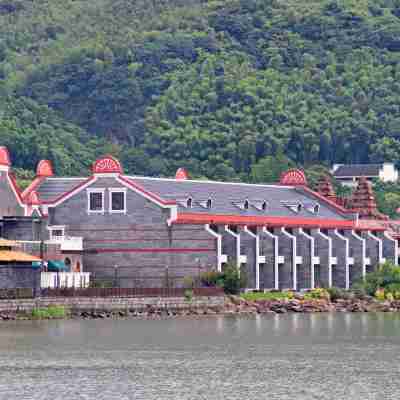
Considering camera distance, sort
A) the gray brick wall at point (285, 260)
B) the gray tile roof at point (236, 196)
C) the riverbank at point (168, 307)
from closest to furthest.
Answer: the riverbank at point (168, 307), the gray tile roof at point (236, 196), the gray brick wall at point (285, 260)

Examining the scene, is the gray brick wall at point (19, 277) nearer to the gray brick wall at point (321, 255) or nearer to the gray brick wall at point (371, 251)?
the gray brick wall at point (321, 255)

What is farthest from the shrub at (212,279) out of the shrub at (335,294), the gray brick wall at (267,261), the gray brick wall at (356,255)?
the gray brick wall at (356,255)

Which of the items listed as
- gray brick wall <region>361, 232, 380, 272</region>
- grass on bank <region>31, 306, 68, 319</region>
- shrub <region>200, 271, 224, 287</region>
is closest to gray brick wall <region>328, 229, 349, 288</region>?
gray brick wall <region>361, 232, 380, 272</region>

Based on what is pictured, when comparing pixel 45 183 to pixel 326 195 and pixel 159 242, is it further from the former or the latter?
pixel 326 195

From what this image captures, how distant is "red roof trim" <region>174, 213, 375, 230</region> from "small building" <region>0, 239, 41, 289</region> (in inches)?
635

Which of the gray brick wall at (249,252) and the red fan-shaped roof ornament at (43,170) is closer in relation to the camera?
the gray brick wall at (249,252)

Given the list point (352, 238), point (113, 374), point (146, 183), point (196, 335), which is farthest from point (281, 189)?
point (113, 374)

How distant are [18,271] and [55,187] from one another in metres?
26.3

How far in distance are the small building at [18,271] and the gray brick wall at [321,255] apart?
29209 millimetres

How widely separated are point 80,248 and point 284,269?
1386cm

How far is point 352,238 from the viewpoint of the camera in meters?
142

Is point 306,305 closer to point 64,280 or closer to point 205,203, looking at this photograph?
point 205,203

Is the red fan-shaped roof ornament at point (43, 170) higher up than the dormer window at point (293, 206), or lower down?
higher up

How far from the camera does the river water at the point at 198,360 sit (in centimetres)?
7400
